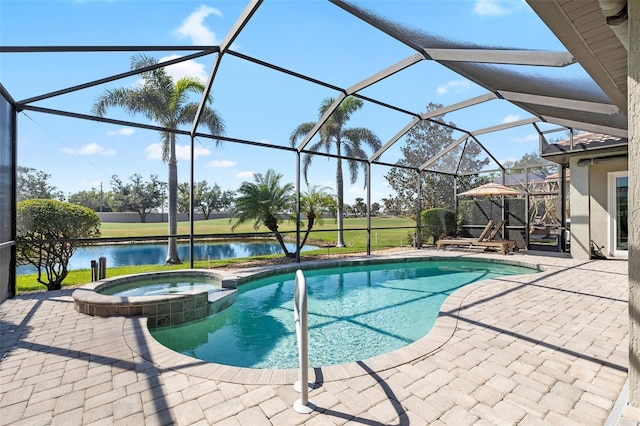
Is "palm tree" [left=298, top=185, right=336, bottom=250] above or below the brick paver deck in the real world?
above

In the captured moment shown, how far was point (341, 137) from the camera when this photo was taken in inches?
637

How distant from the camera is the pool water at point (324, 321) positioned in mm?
4129

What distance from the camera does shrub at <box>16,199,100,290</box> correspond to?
262 inches

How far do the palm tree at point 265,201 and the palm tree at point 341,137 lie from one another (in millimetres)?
4699

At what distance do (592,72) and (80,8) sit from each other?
787cm

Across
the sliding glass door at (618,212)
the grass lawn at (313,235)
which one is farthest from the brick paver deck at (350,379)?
the sliding glass door at (618,212)

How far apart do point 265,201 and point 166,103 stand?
558cm

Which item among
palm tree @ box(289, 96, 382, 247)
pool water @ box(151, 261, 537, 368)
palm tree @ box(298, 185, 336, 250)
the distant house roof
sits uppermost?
palm tree @ box(289, 96, 382, 247)

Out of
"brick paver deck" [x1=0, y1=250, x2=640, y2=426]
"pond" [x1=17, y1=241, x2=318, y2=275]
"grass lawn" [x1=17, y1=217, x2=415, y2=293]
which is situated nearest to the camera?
"brick paver deck" [x1=0, y1=250, x2=640, y2=426]

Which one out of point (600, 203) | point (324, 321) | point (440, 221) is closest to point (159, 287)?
point (324, 321)

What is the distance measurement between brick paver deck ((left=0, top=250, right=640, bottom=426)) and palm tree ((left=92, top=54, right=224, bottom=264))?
8.31m

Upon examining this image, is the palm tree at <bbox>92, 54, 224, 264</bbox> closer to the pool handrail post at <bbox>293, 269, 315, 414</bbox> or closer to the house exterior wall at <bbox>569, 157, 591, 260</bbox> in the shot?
the pool handrail post at <bbox>293, 269, 315, 414</bbox>

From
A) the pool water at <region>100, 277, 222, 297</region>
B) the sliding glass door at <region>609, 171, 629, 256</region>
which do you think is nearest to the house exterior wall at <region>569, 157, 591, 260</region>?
the sliding glass door at <region>609, 171, 629, 256</region>

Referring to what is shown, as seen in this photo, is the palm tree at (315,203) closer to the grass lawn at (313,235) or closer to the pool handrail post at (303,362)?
the grass lawn at (313,235)
